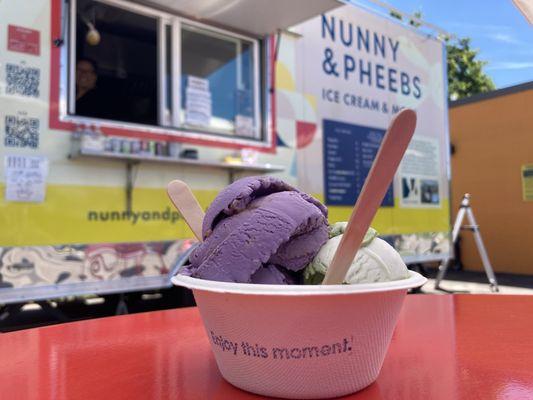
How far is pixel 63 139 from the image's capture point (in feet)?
9.60

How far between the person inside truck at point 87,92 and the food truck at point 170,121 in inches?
0.6

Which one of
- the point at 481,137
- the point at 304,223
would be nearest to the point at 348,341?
the point at 304,223

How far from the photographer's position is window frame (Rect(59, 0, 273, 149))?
9.86ft

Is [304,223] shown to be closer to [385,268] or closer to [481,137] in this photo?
[385,268]

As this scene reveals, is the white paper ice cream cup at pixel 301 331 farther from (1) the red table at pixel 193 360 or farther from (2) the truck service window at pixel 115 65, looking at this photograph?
(2) the truck service window at pixel 115 65

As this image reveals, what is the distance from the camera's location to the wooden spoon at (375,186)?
23.2 inches

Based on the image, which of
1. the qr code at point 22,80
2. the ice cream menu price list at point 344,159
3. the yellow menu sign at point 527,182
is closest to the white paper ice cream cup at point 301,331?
the qr code at point 22,80

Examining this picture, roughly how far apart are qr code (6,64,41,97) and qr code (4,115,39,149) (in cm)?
16

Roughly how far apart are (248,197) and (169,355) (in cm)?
34

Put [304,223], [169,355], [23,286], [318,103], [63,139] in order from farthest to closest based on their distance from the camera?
[318,103]
[63,139]
[23,286]
[169,355]
[304,223]

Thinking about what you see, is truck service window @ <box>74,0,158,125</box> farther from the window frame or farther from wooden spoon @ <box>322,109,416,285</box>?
wooden spoon @ <box>322,109,416,285</box>

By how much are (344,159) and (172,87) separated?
168 centimetres

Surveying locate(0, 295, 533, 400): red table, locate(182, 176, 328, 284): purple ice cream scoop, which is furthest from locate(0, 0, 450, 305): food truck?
locate(182, 176, 328, 284): purple ice cream scoop

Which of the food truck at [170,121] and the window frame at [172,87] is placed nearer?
the food truck at [170,121]
